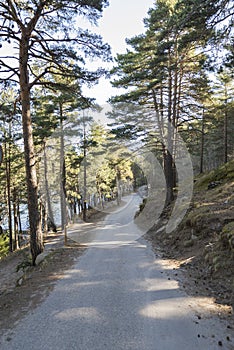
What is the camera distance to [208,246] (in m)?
7.52

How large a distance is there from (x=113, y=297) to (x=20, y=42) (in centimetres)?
822

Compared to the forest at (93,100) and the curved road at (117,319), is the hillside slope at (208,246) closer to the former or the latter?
the curved road at (117,319)

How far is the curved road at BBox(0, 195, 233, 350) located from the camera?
3.65 m

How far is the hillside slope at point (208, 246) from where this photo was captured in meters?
5.59

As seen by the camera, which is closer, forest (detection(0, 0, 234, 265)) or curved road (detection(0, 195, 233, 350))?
curved road (detection(0, 195, 233, 350))

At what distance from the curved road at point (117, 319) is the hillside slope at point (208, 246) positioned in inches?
26.9

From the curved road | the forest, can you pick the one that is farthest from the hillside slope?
the forest

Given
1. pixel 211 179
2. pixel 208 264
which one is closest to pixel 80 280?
pixel 208 264

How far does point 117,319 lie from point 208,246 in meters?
4.18

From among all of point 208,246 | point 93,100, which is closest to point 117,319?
point 208,246

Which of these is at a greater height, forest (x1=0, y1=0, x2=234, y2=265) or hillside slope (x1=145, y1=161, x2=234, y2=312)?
forest (x1=0, y1=0, x2=234, y2=265)

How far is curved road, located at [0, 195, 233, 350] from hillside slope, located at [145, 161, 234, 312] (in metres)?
0.68

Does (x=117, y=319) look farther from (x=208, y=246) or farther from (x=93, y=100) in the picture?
(x=93, y=100)

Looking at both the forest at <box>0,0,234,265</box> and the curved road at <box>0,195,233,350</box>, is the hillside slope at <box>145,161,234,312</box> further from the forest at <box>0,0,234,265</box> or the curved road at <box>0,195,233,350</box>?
the forest at <box>0,0,234,265</box>
